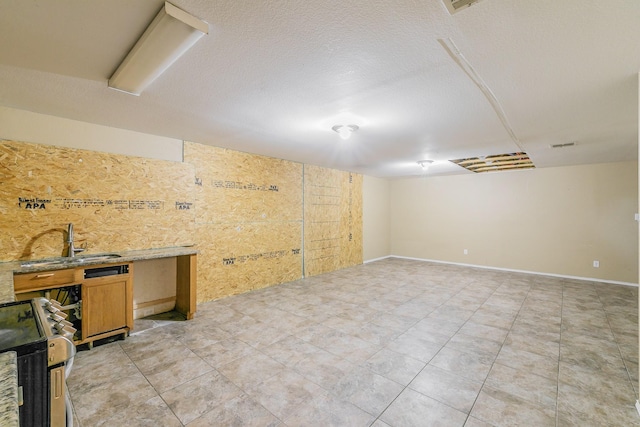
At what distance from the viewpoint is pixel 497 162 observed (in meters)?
5.85

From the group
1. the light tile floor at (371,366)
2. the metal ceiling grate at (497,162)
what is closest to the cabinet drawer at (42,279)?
the light tile floor at (371,366)

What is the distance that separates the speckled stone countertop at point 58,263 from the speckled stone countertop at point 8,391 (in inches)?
41.2

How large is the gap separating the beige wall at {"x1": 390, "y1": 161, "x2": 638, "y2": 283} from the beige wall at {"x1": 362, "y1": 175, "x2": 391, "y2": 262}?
0.61m

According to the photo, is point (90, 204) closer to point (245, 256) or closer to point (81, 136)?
point (81, 136)

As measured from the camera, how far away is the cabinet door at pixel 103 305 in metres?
2.74

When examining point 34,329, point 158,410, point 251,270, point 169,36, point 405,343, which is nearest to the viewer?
point 34,329

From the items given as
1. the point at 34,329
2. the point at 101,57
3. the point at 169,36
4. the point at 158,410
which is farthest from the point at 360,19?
the point at 158,410

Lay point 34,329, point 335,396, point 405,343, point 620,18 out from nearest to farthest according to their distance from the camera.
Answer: point 34,329 < point 620,18 < point 335,396 < point 405,343

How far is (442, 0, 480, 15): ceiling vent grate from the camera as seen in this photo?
4.29ft

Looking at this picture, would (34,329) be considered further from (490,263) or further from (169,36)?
(490,263)

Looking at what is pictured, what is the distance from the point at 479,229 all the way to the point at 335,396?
648 cm

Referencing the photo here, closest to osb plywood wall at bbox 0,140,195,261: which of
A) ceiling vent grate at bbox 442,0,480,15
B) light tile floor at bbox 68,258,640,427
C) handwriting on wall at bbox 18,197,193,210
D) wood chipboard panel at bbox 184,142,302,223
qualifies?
handwriting on wall at bbox 18,197,193,210

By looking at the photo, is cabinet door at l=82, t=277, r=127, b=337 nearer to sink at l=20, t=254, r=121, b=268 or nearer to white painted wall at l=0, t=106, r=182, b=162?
sink at l=20, t=254, r=121, b=268

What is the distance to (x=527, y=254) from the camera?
639 cm
